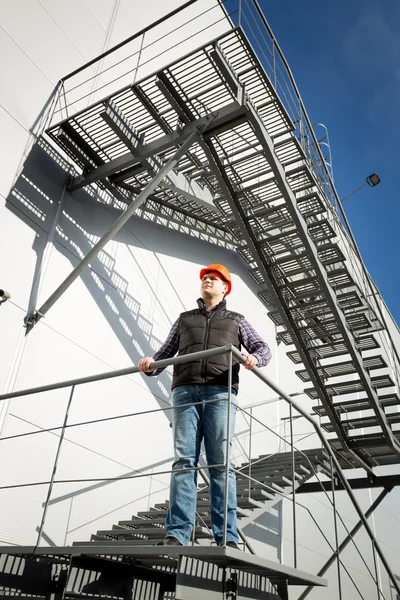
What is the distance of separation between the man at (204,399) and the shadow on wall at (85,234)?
7.83ft

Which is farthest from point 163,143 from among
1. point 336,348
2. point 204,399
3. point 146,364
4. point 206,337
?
point 204,399

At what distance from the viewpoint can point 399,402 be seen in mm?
6797

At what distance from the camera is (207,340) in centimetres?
329

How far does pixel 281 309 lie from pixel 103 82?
12.6ft

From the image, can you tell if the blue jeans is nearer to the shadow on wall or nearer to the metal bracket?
the metal bracket

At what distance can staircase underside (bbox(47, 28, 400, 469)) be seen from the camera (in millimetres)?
5352

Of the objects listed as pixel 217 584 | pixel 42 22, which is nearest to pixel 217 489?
pixel 217 584

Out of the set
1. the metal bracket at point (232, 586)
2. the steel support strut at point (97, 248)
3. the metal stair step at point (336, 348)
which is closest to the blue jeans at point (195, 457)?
the metal bracket at point (232, 586)

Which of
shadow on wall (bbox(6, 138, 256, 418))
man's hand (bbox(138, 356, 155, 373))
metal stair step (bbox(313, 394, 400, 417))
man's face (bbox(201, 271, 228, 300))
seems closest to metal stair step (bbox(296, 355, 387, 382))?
Result: metal stair step (bbox(313, 394, 400, 417))

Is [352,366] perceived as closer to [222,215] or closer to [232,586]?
[222,215]

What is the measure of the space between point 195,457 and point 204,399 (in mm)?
339

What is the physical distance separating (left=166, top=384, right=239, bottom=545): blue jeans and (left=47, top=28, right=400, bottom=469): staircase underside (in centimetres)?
317

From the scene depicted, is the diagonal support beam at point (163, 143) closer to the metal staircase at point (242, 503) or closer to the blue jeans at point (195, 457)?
the blue jeans at point (195, 457)

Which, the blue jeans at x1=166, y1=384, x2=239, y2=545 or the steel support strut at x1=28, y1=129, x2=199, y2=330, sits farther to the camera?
Answer: the steel support strut at x1=28, y1=129, x2=199, y2=330
